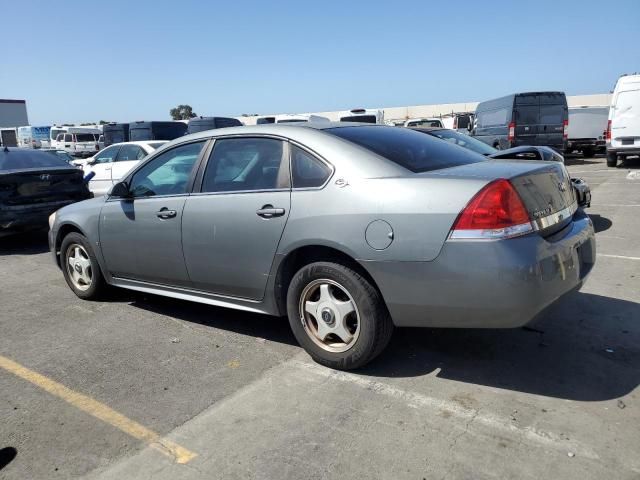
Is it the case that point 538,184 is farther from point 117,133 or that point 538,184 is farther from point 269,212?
point 117,133

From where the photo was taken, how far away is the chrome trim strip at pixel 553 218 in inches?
122

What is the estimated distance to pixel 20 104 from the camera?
182 ft

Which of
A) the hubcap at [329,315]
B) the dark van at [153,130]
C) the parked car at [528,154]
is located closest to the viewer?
the hubcap at [329,315]

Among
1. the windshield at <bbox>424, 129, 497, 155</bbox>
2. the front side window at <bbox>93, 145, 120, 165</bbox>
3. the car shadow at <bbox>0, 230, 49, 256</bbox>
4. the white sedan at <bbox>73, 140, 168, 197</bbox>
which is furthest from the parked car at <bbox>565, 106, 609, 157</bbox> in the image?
the car shadow at <bbox>0, 230, 49, 256</bbox>

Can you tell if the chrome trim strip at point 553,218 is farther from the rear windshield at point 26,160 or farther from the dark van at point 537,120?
the dark van at point 537,120

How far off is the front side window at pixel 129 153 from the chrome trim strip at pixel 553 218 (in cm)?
983

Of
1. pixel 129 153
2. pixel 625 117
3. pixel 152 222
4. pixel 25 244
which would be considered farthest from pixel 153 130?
pixel 152 222

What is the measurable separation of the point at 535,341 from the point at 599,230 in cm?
451

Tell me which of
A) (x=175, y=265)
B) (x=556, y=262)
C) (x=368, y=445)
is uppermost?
(x=556, y=262)

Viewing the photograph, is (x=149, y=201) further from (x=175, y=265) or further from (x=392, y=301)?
(x=392, y=301)

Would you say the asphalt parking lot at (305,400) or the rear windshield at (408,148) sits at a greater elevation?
the rear windshield at (408,148)

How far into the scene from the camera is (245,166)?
402cm

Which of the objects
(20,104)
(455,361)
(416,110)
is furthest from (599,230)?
(20,104)

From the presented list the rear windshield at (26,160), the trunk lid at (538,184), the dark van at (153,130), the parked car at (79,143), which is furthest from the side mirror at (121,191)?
the parked car at (79,143)
